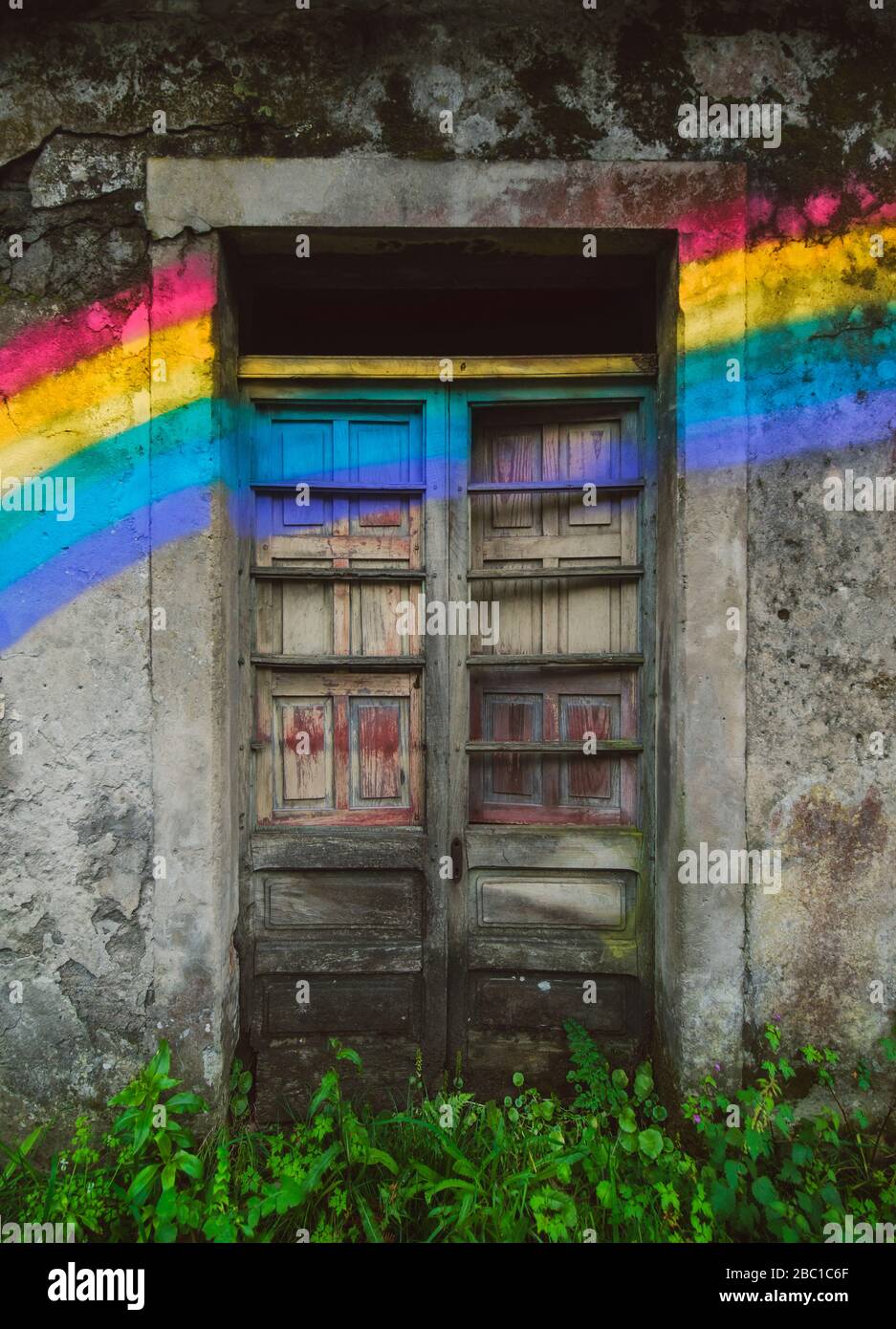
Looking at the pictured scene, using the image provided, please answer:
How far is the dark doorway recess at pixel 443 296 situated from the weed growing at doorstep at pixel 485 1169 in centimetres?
259

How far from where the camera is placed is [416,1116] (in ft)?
7.79

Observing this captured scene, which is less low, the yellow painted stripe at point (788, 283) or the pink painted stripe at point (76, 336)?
the yellow painted stripe at point (788, 283)

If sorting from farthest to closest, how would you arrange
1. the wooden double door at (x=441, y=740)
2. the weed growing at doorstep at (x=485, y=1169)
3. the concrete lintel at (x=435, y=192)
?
1. the wooden double door at (x=441, y=740)
2. the concrete lintel at (x=435, y=192)
3. the weed growing at doorstep at (x=485, y=1169)

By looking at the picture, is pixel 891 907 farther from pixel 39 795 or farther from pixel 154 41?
pixel 154 41

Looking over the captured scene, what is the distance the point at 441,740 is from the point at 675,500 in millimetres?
1156

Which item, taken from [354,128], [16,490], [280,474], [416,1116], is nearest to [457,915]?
[416,1116]

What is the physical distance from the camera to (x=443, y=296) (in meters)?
2.70

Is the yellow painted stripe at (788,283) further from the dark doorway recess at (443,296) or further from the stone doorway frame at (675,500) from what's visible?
the dark doorway recess at (443,296)

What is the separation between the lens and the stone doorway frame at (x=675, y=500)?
223 cm

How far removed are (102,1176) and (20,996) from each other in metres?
0.61

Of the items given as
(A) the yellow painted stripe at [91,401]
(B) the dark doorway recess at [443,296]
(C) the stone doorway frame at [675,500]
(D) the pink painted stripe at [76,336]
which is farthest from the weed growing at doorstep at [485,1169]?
(B) the dark doorway recess at [443,296]

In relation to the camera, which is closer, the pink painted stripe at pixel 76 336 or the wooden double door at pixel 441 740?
the pink painted stripe at pixel 76 336

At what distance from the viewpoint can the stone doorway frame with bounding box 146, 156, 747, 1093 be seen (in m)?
2.23

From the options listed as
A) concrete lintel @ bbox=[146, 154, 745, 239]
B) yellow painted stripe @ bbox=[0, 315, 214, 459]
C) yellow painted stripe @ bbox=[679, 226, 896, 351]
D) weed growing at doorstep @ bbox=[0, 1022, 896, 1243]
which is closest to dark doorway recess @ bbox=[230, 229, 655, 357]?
concrete lintel @ bbox=[146, 154, 745, 239]
